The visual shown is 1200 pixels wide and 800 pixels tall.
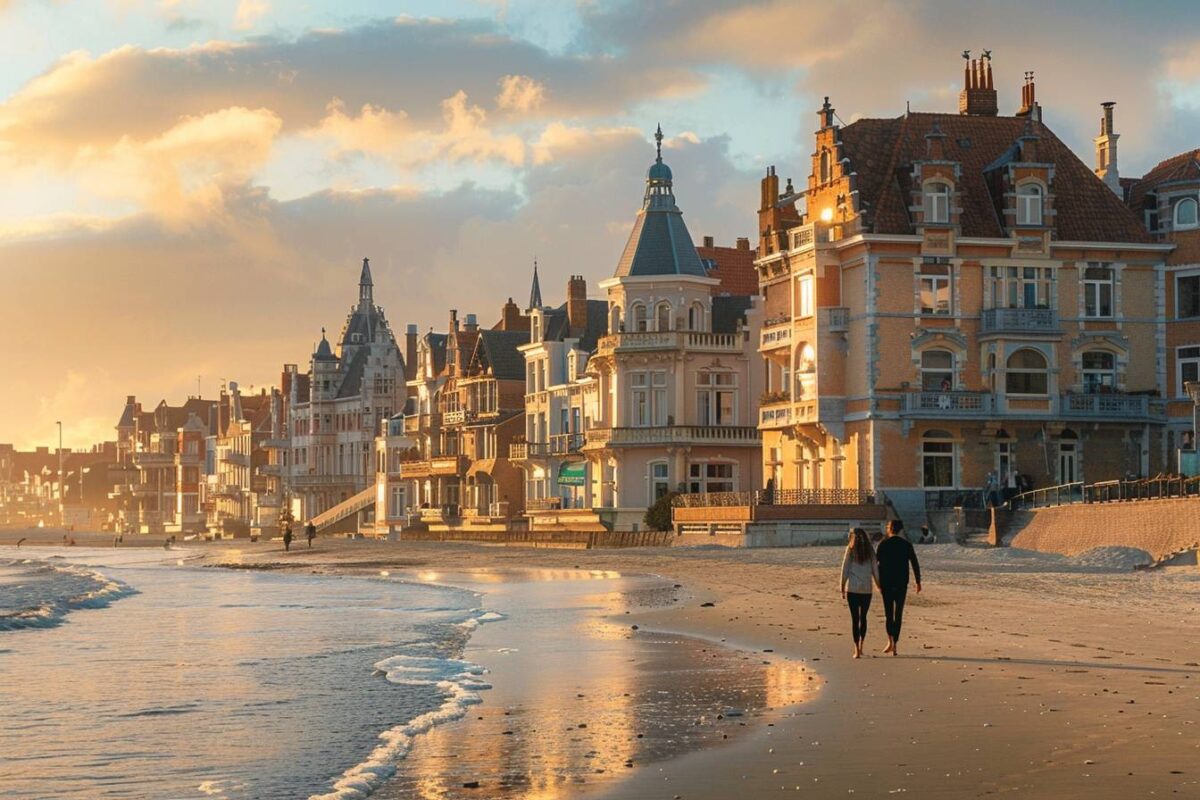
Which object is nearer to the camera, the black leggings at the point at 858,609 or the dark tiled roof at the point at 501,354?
the black leggings at the point at 858,609

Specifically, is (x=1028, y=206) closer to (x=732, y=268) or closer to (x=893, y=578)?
(x=732, y=268)

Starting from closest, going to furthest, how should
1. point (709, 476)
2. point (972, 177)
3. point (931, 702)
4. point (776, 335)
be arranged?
1. point (931, 702)
2. point (972, 177)
3. point (776, 335)
4. point (709, 476)

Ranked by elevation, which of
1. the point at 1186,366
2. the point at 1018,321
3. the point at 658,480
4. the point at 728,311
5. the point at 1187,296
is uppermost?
the point at 728,311

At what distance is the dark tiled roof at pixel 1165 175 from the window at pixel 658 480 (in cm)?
2358

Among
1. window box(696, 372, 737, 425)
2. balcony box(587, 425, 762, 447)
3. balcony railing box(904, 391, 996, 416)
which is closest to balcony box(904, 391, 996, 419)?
balcony railing box(904, 391, 996, 416)

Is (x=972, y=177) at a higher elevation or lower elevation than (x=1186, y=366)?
higher

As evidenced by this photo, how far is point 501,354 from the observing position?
100062 mm

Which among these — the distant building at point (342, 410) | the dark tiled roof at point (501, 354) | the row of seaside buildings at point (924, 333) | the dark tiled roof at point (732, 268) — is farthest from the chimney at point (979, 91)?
the distant building at point (342, 410)

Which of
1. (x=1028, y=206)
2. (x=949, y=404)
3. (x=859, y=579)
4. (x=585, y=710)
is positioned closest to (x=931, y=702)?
(x=585, y=710)

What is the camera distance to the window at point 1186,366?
2403 inches

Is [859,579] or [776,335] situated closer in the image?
[859,579]

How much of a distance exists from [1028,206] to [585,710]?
46855 mm

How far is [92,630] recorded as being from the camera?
30.9 metres

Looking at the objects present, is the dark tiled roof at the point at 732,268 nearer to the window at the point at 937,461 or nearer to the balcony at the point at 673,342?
the balcony at the point at 673,342
